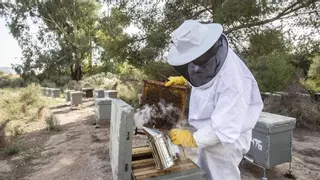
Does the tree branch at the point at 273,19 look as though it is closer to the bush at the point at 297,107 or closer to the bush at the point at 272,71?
the bush at the point at 272,71

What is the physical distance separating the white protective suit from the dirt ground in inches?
71.7

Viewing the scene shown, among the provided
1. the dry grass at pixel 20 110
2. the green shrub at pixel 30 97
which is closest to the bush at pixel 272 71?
the dry grass at pixel 20 110

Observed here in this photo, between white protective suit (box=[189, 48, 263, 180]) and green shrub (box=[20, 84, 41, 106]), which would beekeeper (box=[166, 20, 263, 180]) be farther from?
green shrub (box=[20, 84, 41, 106])

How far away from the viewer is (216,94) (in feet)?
5.25

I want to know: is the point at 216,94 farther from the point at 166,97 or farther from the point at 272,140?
the point at 272,140

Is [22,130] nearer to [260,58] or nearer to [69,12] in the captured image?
[260,58]

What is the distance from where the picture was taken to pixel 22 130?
585cm

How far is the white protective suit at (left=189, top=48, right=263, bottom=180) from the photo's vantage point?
1476 mm

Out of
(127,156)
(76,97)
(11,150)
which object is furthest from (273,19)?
(76,97)

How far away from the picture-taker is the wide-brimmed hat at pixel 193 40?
1.49 m

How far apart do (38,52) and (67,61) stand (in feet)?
8.23

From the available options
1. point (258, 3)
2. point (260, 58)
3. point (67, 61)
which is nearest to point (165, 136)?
point (258, 3)

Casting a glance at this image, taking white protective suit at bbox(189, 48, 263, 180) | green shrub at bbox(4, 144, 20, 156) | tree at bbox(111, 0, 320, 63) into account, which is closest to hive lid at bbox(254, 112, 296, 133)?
white protective suit at bbox(189, 48, 263, 180)

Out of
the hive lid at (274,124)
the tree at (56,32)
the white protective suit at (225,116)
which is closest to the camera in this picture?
the white protective suit at (225,116)
